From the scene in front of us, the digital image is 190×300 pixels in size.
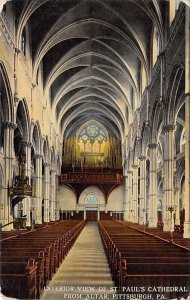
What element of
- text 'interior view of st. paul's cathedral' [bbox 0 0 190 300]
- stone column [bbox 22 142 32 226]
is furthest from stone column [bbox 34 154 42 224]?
stone column [bbox 22 142 32 226]

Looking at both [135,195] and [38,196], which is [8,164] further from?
[135,195]

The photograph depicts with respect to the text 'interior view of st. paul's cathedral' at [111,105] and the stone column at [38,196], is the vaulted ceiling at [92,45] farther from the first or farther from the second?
the stone column at [38,196]

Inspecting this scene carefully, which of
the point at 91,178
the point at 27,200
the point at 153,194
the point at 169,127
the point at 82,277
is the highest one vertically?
the point at 169,127

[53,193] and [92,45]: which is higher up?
[92,45]

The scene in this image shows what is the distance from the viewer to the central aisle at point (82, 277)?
8.09m

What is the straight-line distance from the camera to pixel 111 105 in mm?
46469

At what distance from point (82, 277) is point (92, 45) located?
80.5ft

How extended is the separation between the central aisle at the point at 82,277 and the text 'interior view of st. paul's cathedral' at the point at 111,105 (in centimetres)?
4

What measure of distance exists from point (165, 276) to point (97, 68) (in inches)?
1260

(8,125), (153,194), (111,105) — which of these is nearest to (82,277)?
(8,125)

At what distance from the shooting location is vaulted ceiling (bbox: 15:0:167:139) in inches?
1033

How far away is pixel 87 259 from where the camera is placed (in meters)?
15.7

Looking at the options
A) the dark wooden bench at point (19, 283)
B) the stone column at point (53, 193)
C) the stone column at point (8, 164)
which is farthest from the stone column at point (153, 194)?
the dark wooden bench at point (19, 283)

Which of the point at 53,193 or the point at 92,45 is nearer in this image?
the point at 92,45
